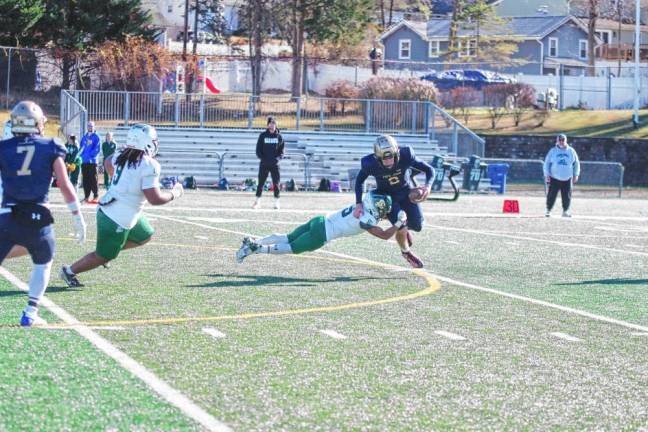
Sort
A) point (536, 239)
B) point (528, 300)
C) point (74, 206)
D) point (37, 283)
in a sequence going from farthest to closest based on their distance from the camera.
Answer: point (536, 239)
point (528, 300)
point (74, 206)
point (37, 283)

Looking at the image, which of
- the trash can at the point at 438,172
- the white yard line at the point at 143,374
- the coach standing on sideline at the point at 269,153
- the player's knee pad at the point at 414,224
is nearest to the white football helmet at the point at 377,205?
the player's knee pad at the point at 414,224

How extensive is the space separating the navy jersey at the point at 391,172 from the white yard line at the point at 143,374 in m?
4.61

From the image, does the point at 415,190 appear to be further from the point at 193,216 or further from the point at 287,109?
the point at 287,109

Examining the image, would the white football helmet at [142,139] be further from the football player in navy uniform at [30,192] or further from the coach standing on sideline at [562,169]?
the coach standing on sideline at [562,169]

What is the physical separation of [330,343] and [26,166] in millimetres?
2679

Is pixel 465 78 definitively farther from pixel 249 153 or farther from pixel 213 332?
pixel 213 332

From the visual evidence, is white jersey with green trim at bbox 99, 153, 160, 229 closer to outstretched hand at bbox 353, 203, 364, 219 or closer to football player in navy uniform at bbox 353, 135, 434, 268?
outstretched hand at bbox 353, 203, 364, 219

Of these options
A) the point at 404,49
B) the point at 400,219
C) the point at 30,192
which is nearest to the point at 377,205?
the point at 400,219

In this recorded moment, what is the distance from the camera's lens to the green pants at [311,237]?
1342 cm

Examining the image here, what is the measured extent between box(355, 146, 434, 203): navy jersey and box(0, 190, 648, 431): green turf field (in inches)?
38.9

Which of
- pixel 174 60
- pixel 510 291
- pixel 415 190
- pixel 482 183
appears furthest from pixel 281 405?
pixel 174 60

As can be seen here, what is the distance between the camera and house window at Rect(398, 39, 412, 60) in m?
80.4

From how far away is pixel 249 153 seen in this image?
122 ft

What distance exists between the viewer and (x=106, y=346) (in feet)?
28.0
